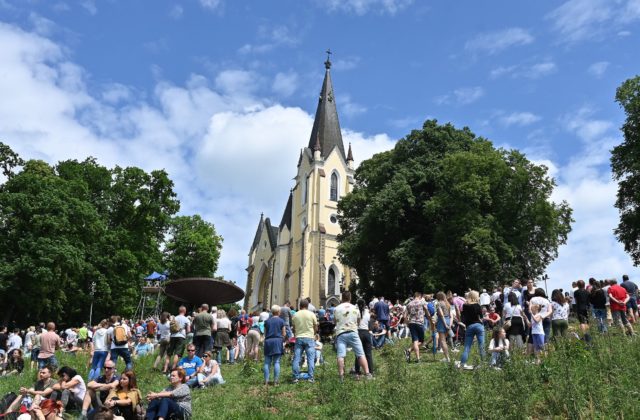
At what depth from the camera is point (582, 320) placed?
14.6 meters

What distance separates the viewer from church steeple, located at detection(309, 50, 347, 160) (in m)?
67.1

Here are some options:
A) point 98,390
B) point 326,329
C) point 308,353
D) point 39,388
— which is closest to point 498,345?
point 308,353

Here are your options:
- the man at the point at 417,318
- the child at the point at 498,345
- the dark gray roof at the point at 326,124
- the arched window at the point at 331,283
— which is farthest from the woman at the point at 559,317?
the dark gray roof at the point at 326,124

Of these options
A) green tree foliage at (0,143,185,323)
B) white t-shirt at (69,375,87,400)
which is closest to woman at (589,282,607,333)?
white t-shirt at (69,375,87,400)

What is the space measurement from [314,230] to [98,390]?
170ft

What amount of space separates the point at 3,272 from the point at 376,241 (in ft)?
68.3

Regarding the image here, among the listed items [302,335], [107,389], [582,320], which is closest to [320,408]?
[302,335]

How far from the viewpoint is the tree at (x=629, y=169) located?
32156 mm

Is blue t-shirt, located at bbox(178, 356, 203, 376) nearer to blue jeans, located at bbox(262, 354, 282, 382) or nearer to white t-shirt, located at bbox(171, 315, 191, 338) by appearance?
white t-shirt, located at bbox(171, 315, 191, 338)

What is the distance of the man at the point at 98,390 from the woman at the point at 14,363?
982cm

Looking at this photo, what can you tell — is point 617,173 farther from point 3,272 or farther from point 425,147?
point 3,272

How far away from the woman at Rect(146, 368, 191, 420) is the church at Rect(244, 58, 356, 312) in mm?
46973

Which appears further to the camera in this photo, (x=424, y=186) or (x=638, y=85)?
(x=424, y=186)

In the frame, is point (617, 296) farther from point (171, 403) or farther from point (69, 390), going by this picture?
point (69, 390)
